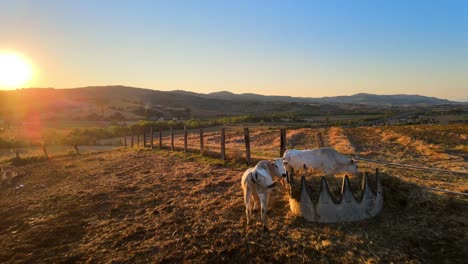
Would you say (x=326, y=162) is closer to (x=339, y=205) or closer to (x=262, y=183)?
(x=339, y=205)

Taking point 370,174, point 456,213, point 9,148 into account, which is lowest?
point 9,148

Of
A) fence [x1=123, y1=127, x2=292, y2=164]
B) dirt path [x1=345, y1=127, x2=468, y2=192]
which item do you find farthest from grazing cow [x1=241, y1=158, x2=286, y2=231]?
dirt path [x1=345, y1=127, x2=468, y2=192]

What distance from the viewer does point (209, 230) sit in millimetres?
7469

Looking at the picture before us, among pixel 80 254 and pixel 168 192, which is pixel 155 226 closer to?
pixel 80 254

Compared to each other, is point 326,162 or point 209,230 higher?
point 326,162

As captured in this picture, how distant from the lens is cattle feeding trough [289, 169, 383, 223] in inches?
295

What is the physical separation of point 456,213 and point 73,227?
9952 millimetres

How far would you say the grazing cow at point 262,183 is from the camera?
741 cm

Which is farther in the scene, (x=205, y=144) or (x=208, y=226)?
(x=205, y=144)

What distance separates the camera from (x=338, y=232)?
6883mm

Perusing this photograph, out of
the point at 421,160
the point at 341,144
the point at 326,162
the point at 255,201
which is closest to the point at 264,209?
the point at 255,201

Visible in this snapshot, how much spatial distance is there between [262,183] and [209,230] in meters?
1.76

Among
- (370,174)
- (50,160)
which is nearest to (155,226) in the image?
(370,174)

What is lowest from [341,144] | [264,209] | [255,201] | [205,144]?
[205,144]
